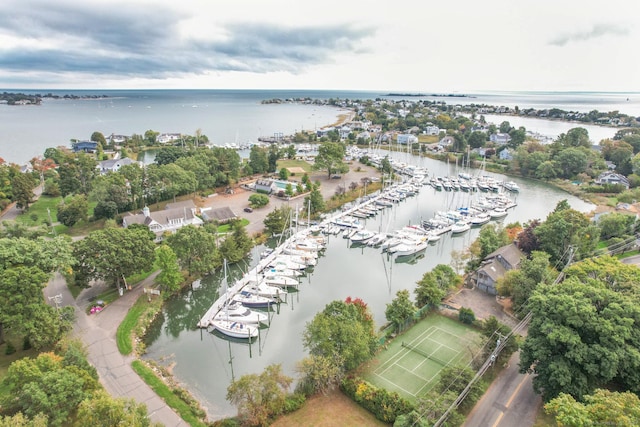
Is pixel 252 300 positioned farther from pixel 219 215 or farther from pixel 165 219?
pixel 165 219

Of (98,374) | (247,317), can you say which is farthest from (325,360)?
(98,374)

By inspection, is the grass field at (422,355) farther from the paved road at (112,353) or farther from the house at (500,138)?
the house at (500,138)

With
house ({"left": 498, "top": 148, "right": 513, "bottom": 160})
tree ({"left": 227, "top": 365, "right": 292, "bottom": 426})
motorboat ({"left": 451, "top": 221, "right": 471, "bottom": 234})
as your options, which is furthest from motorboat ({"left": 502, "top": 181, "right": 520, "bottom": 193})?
tree ({"left": 227, "top": 365, "right": 292, "bottom": 426})

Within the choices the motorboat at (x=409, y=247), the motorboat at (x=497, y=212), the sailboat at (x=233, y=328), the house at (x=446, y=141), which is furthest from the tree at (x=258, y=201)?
the house at (x=446, y=141)

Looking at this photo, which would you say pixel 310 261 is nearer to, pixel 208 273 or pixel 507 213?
pixel 208 273

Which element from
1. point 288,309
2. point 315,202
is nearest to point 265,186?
point 315,202
